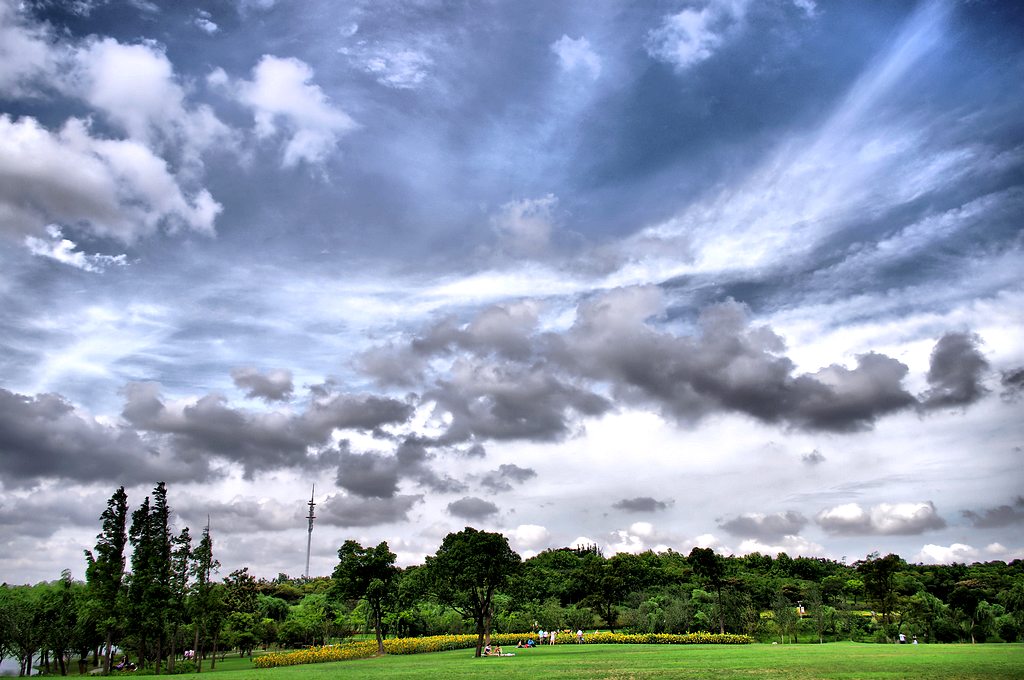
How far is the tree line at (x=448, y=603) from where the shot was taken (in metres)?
57.8

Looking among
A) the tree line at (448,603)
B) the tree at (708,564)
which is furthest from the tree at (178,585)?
the tree at (708,564)

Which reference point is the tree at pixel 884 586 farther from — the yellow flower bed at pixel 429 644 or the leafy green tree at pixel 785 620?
the yellow flower bed at pixel 429 644

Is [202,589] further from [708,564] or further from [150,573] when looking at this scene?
[708,564]

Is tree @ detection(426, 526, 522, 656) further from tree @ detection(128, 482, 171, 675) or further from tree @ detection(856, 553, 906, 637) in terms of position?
tree @ detection(856, 553, 906, 637)

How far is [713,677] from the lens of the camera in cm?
2650

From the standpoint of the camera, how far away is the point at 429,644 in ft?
197

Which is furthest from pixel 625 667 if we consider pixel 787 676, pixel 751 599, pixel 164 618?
pixel 751 599

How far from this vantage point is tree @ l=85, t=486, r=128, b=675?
194ft

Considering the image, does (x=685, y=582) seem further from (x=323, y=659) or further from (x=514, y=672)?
(x=514, y=672)

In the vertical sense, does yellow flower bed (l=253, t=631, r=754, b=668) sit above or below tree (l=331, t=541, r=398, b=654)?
below

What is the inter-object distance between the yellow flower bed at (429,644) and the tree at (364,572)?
2.06 metres

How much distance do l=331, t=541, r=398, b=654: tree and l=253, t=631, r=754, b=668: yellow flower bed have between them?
206 cm

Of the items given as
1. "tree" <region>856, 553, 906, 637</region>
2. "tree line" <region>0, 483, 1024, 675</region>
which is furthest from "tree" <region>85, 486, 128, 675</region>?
"tree" <region>856, 553, 906, 637</region>

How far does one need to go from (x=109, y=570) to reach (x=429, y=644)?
29.1m
